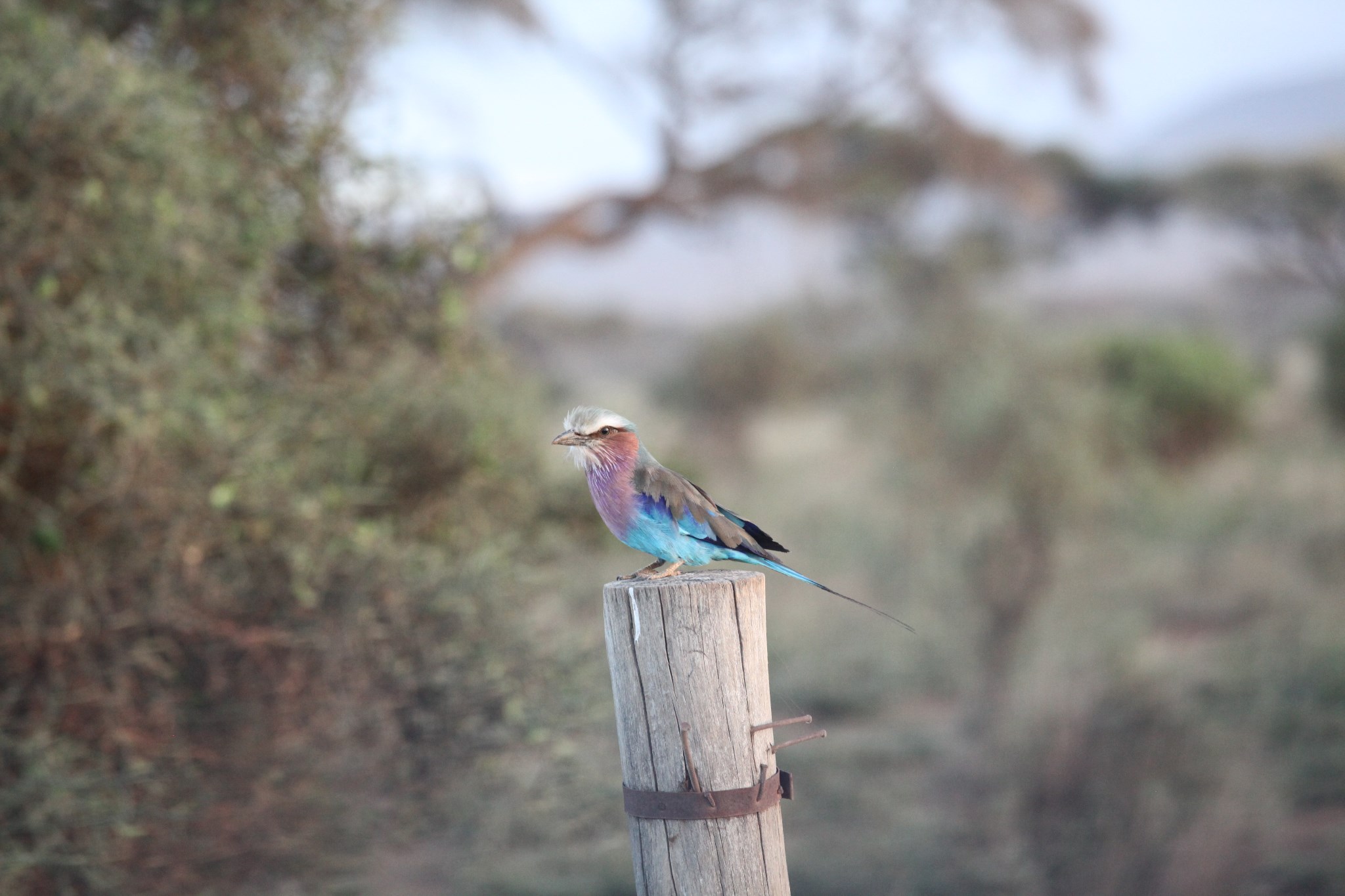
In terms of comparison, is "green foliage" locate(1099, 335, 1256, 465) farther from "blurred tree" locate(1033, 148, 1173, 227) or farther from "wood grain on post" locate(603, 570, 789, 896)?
"wood grain on post" locate(603, 570, 789, 896)

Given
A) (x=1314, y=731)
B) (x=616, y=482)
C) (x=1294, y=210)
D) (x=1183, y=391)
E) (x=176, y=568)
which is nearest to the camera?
→ (x=616, y=482)

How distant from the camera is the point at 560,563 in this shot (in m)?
7.68

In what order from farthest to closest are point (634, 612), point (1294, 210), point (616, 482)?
point (1294, 210)
point (634, 612)
point (616, 482)

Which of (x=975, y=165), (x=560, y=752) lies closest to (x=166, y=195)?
(x=560, y=752)

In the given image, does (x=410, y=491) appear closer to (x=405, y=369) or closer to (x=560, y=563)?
(x=405, y=369)

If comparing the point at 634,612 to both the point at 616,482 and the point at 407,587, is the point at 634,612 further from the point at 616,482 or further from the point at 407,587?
the point at 407,587

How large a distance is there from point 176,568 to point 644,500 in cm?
345

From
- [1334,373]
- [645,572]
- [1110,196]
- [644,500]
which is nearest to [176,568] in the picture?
[645,572]

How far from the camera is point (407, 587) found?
5.70m

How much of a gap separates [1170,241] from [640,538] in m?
32.5

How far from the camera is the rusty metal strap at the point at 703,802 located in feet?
9.04

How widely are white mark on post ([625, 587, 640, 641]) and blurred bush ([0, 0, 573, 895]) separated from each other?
2873 mm

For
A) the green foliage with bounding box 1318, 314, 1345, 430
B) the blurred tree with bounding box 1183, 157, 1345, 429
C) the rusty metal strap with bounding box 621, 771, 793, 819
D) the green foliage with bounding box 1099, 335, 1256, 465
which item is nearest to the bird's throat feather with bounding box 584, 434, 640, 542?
the rusty metal strap with bounding box 621, 771, 793, 819

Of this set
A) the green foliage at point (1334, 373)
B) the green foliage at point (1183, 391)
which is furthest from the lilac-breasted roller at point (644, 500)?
the green foliage at point (1334, 373)
